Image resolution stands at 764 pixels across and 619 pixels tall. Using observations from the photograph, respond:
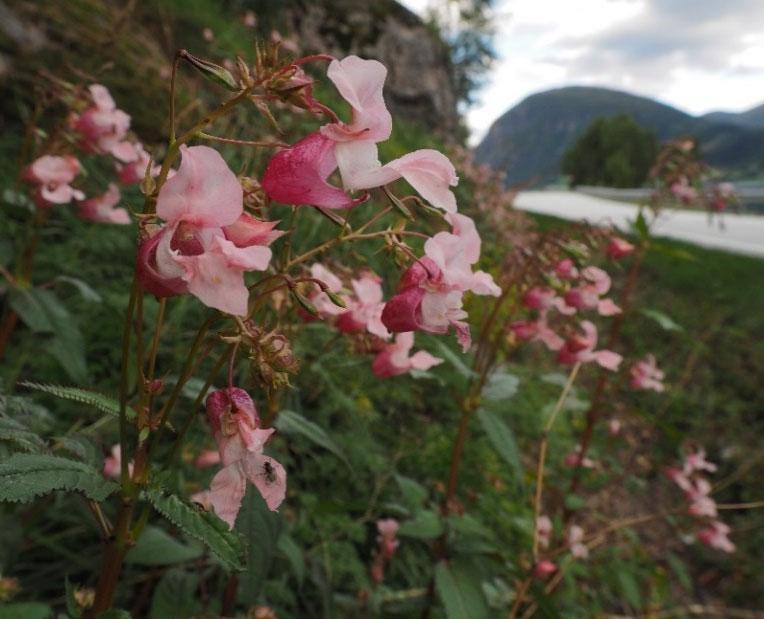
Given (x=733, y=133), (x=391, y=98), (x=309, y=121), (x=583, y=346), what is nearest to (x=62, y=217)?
(x=309, y=121)

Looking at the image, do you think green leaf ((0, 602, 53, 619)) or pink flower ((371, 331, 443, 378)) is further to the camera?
pink flower ((371, 331, 443, 378))

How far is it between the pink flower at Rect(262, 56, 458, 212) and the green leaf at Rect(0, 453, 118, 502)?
0.28m

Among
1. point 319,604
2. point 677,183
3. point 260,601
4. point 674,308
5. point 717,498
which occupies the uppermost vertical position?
point 677,183

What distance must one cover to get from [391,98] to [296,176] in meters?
8.58

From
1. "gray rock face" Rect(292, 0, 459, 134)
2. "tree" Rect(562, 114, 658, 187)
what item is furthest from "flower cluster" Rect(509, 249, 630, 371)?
"tree" Rect(562, 114, 658, 187)

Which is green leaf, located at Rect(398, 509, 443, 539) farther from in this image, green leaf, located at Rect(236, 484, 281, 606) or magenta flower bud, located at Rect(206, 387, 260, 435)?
magenta flower bud, located at Rect(206, 387, 260, 435)

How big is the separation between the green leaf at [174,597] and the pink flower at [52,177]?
2.20ft

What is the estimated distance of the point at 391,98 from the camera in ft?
28.4

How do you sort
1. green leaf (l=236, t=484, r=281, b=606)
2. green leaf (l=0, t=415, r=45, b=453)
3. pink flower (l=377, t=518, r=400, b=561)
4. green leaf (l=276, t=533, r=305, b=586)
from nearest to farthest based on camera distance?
1. green leaf (l=0, t=415, r=45, b=453)
2. green leaf (l=236, t=484, r=281, b=606)
3. green leaf (l=276, t=533, r=305, b=586)
4. pink flower (l=377, t=518, r=400, b=561)

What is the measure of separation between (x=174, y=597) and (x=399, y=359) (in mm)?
484

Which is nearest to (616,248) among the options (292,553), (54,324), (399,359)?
(399,359)

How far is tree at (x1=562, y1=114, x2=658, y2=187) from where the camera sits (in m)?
35.0

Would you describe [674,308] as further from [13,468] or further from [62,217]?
[13,468]

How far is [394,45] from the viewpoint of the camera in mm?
8891
